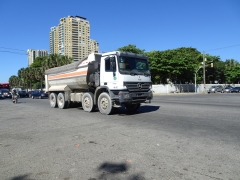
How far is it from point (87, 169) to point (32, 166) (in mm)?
1128

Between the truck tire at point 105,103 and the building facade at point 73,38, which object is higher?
the building facade at point 73,38

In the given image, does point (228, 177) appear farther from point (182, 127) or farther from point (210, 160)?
point (182, 127)

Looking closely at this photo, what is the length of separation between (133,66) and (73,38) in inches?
1261

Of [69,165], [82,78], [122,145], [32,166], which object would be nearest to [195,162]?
[122,145]

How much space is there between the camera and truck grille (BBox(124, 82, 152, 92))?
9.77m

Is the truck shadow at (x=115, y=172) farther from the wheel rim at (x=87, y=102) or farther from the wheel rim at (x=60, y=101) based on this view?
the wheel rim at (x=60, y=101)

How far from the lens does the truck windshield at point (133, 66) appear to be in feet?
31.9

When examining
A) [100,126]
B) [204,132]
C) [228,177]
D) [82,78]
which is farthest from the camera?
[82,78]

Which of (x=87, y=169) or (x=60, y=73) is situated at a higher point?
(x=60, y=73)

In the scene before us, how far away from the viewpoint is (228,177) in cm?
338

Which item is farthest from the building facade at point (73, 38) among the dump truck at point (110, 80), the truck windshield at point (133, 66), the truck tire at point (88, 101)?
the truck windshield at point (133, 66)

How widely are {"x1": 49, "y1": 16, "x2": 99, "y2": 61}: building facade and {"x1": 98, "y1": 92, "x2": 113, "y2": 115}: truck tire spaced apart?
2861cm

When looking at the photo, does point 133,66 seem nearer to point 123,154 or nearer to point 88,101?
point 88,101

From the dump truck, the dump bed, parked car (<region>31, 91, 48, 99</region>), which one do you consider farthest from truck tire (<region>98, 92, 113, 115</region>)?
parked car (<region>31, 91, 48, 99</region>)
